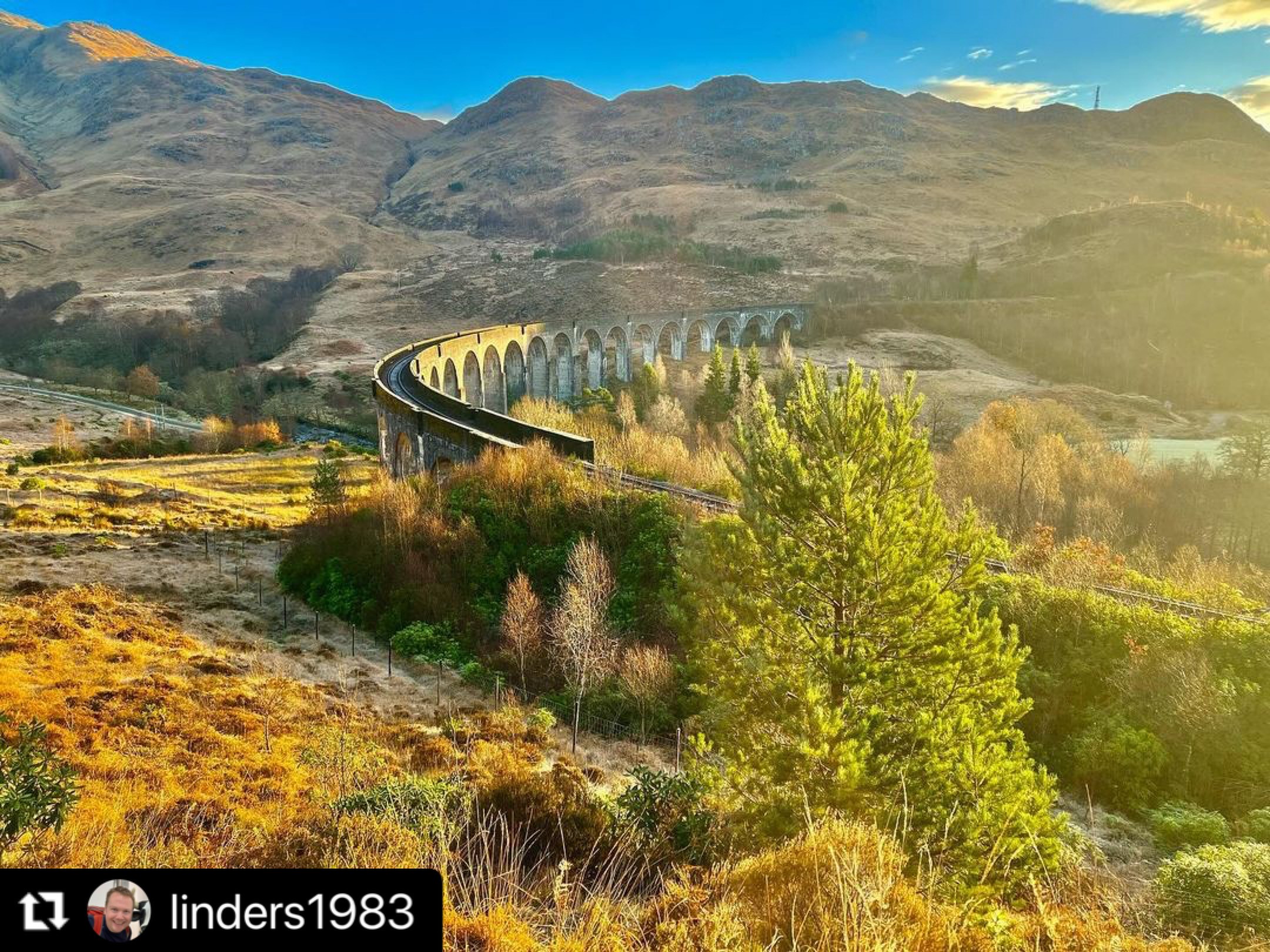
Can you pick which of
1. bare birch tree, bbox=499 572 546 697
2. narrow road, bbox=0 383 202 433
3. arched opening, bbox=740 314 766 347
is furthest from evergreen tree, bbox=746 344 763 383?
narrow road, bbox=0 383 202 433

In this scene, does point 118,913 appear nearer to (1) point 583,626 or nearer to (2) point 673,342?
(1) point 583,626

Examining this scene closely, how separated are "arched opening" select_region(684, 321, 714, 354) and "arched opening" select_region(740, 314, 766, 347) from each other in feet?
20.7

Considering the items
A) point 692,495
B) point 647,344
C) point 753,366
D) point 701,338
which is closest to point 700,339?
point 701,338

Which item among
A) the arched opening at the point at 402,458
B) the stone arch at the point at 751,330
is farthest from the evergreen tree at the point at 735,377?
the stone arch at the point at 751,330

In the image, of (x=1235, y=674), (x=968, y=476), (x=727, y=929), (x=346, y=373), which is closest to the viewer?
(x=727, y=929)

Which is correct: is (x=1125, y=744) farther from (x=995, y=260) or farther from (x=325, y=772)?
(x=995, y=260)

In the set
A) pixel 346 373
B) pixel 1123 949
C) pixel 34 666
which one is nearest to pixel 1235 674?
A: pixel 1123 949

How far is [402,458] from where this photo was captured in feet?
125

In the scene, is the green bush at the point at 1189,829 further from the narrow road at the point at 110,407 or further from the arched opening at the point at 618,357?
the narrow road at the point at 110,407

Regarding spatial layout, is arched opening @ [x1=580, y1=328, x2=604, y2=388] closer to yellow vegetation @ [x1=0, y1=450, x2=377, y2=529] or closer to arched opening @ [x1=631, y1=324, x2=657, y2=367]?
arched opening @ [x1=631, y1=324, x2=657, y2=367]

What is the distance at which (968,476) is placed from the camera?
4016 centimetres

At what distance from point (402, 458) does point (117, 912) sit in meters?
36.8

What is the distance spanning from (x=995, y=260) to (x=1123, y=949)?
518 feet

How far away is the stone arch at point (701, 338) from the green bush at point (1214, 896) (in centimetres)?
9334
